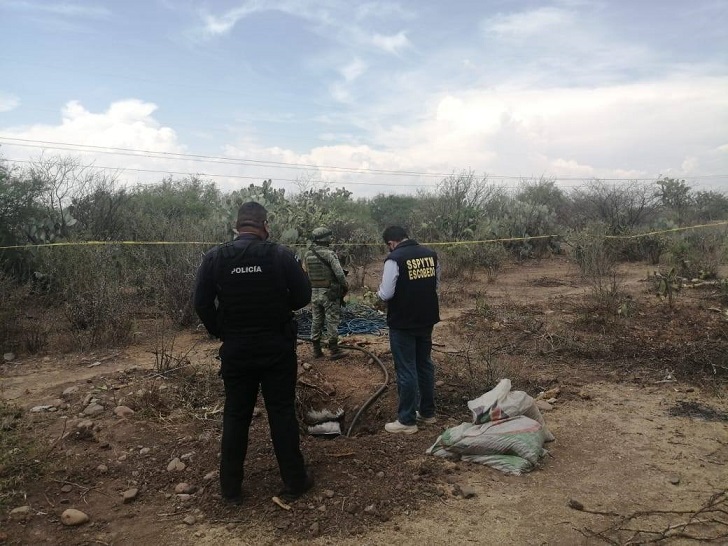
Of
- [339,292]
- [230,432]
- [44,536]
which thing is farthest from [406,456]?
[339,292]

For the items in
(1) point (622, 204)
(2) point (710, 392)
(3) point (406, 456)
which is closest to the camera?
(3) point (406, 456)

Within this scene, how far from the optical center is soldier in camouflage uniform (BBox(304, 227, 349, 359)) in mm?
6570

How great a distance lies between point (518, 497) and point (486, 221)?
1459 cm

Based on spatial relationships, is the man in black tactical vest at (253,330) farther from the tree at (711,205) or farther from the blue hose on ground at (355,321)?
the tree at (711,205)

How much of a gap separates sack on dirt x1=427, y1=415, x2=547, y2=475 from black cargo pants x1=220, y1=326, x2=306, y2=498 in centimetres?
117

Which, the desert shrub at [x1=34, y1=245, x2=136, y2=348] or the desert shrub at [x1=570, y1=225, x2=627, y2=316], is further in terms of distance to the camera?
the desert shrub at [x1=570, y1=225, x2=627, y2=316]

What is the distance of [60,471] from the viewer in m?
3.65

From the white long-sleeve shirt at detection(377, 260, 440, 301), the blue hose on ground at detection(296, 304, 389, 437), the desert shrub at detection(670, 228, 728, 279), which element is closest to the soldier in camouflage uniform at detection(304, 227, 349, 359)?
the blue hose on ground at detection(296, 304, 389, 437)

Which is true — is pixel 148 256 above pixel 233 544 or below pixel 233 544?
above

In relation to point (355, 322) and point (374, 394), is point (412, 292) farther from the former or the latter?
point (355, 322)

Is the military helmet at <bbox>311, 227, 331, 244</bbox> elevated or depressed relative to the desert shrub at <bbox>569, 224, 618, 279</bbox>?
elevated

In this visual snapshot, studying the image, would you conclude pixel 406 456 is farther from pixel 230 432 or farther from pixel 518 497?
pixel 230 432

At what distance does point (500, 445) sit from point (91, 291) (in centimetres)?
622

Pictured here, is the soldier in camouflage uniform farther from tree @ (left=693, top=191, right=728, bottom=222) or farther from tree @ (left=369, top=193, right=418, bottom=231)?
tree @ (left=369, top=193, right=418, bottom=231)
